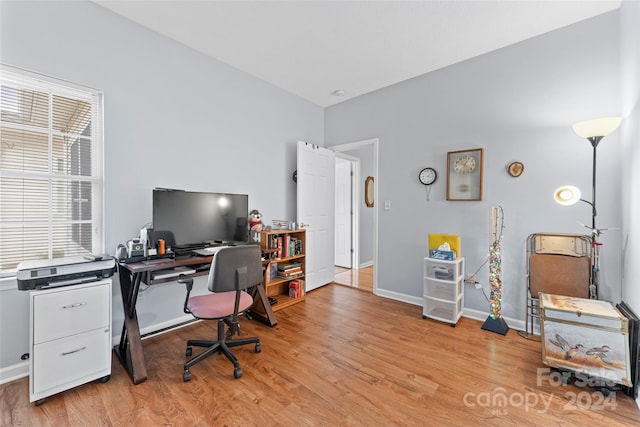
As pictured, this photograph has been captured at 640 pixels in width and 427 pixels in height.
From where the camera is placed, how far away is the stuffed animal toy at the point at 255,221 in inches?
125

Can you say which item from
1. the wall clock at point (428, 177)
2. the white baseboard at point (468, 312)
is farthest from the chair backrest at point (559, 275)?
the wall clock at point (428, 177)

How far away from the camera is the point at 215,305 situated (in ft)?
6.65

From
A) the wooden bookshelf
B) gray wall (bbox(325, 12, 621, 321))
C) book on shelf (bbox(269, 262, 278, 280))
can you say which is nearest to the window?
the wooden bookshelf

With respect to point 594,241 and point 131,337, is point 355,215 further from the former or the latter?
point 131,337

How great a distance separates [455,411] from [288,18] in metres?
3.20

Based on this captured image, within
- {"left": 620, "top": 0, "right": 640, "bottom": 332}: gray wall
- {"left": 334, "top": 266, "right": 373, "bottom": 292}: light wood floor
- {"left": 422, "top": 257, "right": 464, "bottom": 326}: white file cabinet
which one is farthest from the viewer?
{"left": 334, "top": 266, "right": 373, "bottom": 292}: light wood floor

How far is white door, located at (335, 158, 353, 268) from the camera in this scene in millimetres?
5605

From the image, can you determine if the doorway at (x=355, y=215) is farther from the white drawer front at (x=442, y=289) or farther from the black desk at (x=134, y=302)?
the black desk at (x=134, y=302)

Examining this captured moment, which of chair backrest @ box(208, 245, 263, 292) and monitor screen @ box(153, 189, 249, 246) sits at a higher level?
monitor screen @ box(153, 189, 249, 246)

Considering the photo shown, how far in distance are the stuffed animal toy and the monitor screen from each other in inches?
7.8

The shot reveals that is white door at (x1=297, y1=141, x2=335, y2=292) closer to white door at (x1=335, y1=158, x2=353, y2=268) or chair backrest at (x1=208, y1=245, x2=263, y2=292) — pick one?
white door at (x1=335, y1=158, x2=353, y2=268)

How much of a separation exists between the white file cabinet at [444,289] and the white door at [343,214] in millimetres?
2623

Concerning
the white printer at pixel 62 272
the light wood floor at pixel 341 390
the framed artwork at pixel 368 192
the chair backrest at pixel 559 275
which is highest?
the framed artwork at pixel 368 192

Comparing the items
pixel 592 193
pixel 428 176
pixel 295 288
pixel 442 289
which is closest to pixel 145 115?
pixel 295 288
